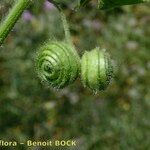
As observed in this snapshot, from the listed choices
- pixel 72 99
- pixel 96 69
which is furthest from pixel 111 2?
pixel 72 99

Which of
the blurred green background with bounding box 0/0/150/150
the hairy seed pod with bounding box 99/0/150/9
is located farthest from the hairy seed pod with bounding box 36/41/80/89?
the blurred green background with bounding box 0/0/150/150

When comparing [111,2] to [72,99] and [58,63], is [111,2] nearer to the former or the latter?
[58,63]

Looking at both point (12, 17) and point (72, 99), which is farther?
point (72, 99)

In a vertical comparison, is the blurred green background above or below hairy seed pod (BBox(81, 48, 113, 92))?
below

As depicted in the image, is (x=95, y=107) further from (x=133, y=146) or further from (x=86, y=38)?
(x=86, y=38)

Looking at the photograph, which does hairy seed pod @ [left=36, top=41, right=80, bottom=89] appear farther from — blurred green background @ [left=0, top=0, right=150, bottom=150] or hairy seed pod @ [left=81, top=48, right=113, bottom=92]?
blurred green background @ [left=0, top=0, right=150, bottom=150]
